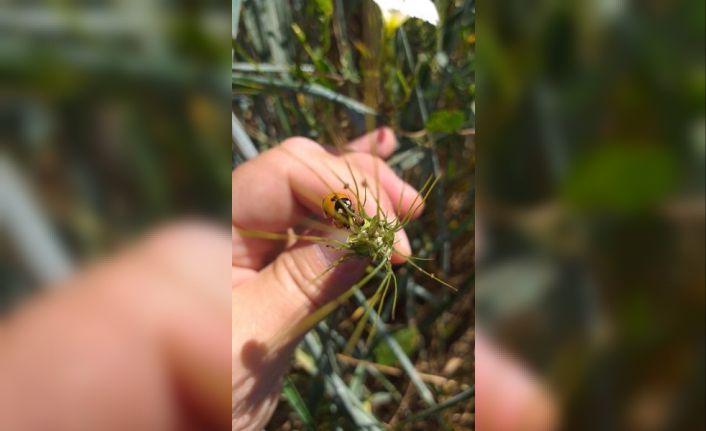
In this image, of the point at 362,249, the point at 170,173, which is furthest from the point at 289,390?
the point at 170,173

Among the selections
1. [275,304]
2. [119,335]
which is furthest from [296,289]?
[119,335]

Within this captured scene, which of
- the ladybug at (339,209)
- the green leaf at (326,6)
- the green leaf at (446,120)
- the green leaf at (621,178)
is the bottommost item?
the ladybug at (339,209)

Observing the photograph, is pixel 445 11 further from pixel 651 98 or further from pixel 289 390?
pixel 289 390

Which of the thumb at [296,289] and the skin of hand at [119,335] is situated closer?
the skin of hand at [119,335]

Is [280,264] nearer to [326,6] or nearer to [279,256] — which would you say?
[279,256]

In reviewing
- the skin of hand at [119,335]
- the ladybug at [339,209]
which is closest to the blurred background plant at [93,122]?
the skin of hand at [119,335]

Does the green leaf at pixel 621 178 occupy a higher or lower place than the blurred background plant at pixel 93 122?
lower

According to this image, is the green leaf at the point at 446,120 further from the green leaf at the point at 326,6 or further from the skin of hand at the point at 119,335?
→ the skin of hand at the point at 119,335
